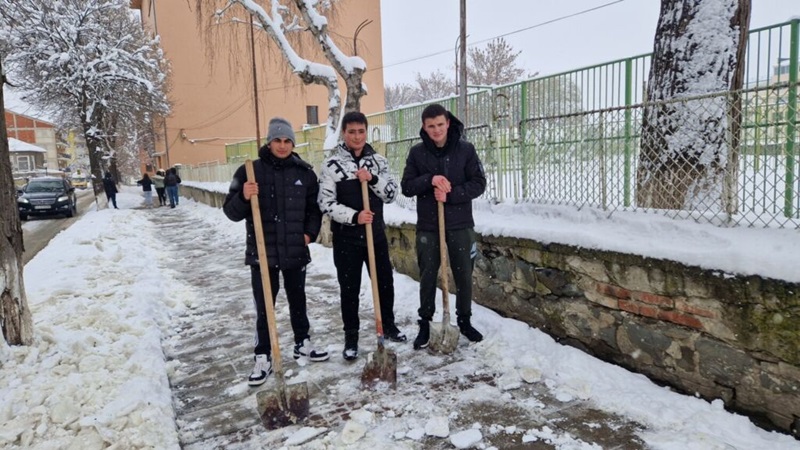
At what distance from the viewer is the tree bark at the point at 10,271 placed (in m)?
3.90

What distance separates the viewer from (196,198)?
21953 millimetres

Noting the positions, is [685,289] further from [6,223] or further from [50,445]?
[6,223]

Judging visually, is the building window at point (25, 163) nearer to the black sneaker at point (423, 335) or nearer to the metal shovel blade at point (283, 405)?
the black sneaker at point (423, 335)

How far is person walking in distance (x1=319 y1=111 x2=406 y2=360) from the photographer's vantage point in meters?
3.84

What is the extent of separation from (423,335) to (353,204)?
1227 mm

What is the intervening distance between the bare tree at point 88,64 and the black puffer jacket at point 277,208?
60.9 feet

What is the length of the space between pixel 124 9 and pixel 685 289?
26575 millimetres

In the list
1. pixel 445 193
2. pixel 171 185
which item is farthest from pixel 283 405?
pixel 171 185

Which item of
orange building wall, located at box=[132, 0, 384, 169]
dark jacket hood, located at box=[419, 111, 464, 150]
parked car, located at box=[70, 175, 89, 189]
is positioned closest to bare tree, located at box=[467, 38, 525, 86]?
orange building wall, located at box=[132, 0, 384, 169]

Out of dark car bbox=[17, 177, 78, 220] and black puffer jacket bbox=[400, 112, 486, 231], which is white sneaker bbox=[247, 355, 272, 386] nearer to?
black puffer jacket bbox=[400, 112, 486, 231]

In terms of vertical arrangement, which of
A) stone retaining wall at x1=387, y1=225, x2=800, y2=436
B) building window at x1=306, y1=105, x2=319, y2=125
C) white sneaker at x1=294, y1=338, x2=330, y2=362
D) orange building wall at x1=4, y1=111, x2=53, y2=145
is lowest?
white sneaker at x1=294, y1=338, x2=330, y2=362

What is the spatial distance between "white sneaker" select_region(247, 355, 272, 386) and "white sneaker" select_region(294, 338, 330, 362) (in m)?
0.30

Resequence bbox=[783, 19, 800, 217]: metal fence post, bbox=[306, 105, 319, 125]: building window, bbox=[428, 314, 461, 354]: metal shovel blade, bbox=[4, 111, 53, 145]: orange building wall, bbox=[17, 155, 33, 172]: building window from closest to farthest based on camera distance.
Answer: bbox=[783, 19, 800, 217]: metal fence post
bbox=[428, 314, 461, 354]: metal shovel blade
bbox=[306, 105, 319, 125]: building window
bbox=[17, 155, 33, 172]: building window
bbox=[4, 111, 53, 145]: orange building wall

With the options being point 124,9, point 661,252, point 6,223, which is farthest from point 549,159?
point 124,9
